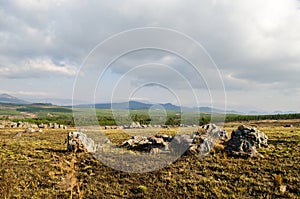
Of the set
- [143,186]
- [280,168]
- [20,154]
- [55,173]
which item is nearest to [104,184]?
[143,186]

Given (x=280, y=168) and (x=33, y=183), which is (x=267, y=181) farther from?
(x=33, y=183)

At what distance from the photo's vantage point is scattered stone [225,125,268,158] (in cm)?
2459

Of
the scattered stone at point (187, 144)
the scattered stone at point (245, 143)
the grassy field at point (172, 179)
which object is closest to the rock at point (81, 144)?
the scattered stone at point (187, 144)

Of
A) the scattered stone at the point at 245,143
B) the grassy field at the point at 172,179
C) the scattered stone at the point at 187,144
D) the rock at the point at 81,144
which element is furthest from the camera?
the rock at the point at 81,144

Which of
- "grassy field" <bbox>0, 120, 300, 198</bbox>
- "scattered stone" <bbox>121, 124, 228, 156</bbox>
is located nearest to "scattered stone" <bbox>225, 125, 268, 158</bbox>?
"grassy field" <bbox>0, 120, 300, 198</bbox>

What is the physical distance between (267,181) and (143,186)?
343 inches

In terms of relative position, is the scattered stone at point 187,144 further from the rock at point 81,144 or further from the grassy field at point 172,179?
the rock at point 81,144

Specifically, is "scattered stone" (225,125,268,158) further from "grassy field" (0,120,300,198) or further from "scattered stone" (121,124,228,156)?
"scattered stone" (121,124,228,156)

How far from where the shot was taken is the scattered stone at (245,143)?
24.6m

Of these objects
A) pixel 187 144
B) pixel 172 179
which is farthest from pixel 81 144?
pixel 172 179

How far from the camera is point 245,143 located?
25.8 m

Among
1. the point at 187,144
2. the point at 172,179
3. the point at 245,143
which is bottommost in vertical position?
the point at 172,179

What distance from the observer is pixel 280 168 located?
2017 centimetres

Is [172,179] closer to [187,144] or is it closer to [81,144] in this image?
[187,144]
